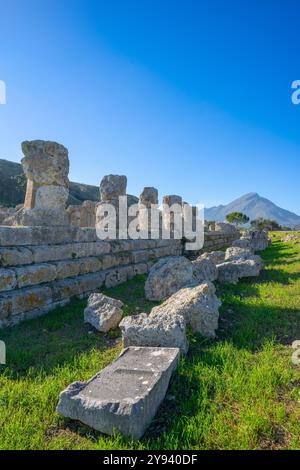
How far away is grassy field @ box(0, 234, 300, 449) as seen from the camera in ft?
7.82

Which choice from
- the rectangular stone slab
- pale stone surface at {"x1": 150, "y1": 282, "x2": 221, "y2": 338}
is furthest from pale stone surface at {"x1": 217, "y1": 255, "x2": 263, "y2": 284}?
the rectangular stone slab

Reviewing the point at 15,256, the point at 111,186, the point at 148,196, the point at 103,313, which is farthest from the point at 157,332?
the point at 148,196

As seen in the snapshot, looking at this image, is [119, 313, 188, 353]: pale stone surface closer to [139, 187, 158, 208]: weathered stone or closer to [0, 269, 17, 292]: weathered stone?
[0, 269, 17, 292]: weathered stone

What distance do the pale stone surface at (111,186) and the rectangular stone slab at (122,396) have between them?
7163mm

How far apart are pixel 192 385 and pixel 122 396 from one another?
78cm

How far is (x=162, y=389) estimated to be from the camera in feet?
9.41

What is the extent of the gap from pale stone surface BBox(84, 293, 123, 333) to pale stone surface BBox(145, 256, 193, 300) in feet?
5.35

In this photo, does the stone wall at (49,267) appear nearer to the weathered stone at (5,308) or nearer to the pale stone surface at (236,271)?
the weathered stone at (5,308)

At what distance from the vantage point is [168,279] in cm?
657

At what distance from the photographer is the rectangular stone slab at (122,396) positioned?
95.0 inches

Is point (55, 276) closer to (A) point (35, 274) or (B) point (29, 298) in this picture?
(A) point (35, 274)

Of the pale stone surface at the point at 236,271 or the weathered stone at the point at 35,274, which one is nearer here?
the weathered stone at the point at 35,274

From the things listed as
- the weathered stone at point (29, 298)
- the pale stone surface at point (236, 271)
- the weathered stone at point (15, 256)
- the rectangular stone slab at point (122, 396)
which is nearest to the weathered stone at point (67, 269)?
the weathered stone at point (29, 298)
